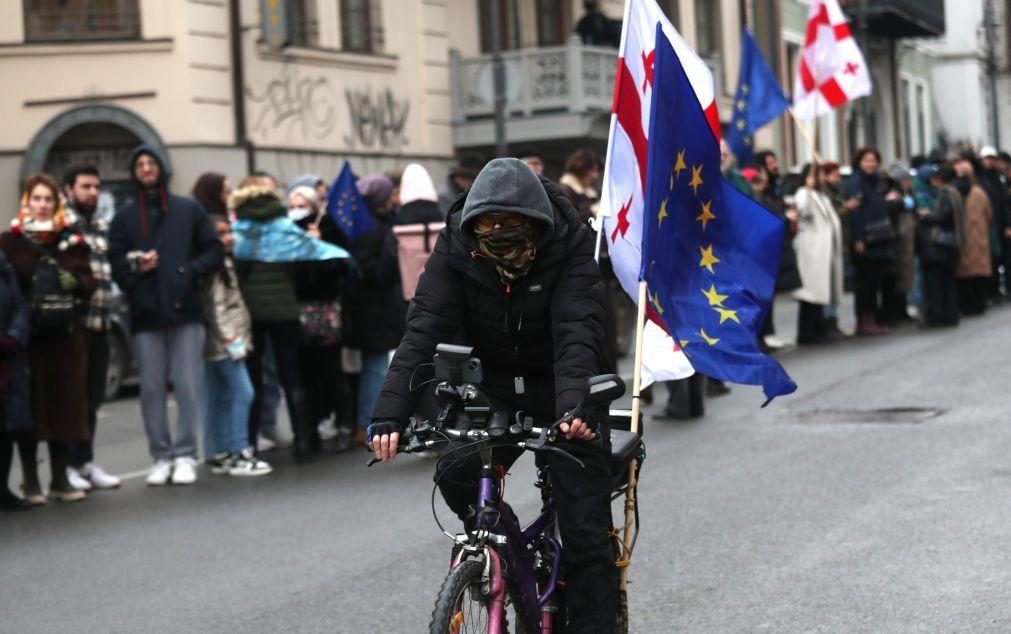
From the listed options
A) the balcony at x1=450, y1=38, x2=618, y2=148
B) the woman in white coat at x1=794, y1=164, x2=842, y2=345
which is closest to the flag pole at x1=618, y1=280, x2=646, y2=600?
the woman in white coat at x1=794, y1=164, x2=842, y2=345

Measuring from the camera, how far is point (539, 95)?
2877 cm

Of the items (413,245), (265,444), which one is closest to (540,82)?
(265,444)

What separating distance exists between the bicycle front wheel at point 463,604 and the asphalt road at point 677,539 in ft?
6.04

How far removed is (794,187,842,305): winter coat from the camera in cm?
1839

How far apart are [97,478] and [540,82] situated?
1843 centimetres

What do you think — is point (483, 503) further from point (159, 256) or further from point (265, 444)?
point (265, 444)

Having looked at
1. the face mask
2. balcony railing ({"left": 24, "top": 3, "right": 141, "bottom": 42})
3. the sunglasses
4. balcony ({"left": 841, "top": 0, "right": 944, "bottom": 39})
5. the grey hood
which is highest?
balcony ({"left": 841, "top": 0, "right": 944, "bottom": 39})

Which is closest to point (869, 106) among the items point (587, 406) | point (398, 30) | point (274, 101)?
point (398, 30)

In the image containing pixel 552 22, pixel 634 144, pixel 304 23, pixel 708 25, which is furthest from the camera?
pixel 708 25

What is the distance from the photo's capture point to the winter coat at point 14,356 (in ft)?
33.3

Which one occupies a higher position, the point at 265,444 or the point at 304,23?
the point at 304,23

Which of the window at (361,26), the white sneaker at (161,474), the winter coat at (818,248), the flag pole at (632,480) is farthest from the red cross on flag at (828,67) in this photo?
the flag pole at (632,480)

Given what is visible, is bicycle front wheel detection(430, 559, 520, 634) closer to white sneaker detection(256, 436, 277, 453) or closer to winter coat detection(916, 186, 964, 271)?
white sneaker detection(256, 436, 277, 453)

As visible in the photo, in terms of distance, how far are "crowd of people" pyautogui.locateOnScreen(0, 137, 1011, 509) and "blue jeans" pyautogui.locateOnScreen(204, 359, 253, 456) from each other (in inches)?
0.4
